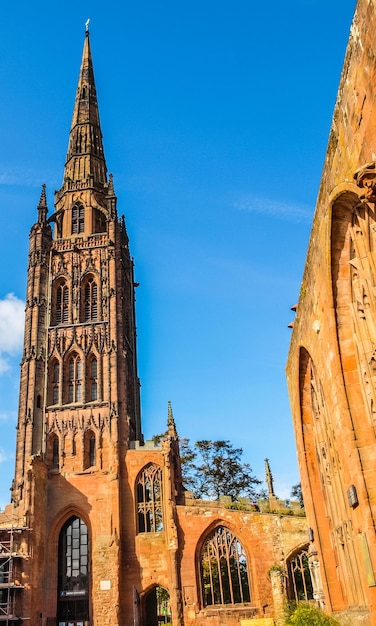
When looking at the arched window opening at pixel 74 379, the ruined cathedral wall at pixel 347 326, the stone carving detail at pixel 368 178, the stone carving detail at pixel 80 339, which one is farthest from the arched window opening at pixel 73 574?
the stone carving detail at pixel 368 178

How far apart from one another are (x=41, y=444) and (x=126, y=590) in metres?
10.00

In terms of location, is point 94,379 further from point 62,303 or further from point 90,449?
→ point 62,303

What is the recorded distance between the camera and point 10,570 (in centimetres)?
2977

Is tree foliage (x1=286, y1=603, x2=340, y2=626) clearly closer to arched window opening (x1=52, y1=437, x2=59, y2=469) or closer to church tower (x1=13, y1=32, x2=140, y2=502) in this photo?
church tower (x1=13, y1=32, x2=140, y2=502)

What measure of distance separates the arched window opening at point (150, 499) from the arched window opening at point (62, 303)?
12.5 m

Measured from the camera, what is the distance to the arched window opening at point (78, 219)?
45531 mm

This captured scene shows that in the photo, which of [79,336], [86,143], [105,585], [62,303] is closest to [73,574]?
[105,585]

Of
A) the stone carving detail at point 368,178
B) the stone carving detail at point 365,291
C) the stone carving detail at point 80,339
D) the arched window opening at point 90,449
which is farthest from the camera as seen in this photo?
the stone carving detail at point 80,339

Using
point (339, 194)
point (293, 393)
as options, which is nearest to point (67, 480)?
point (293, 393)

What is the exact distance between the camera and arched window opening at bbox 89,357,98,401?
37781 millimetres

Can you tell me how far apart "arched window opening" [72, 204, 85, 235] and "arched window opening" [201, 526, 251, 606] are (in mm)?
24987

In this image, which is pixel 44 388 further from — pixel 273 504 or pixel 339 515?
pixel 339 515

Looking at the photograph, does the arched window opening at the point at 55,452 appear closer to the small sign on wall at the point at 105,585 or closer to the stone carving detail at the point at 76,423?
the stone carving detail at the point at 76,423

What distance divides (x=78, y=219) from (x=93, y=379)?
14.5 meters
